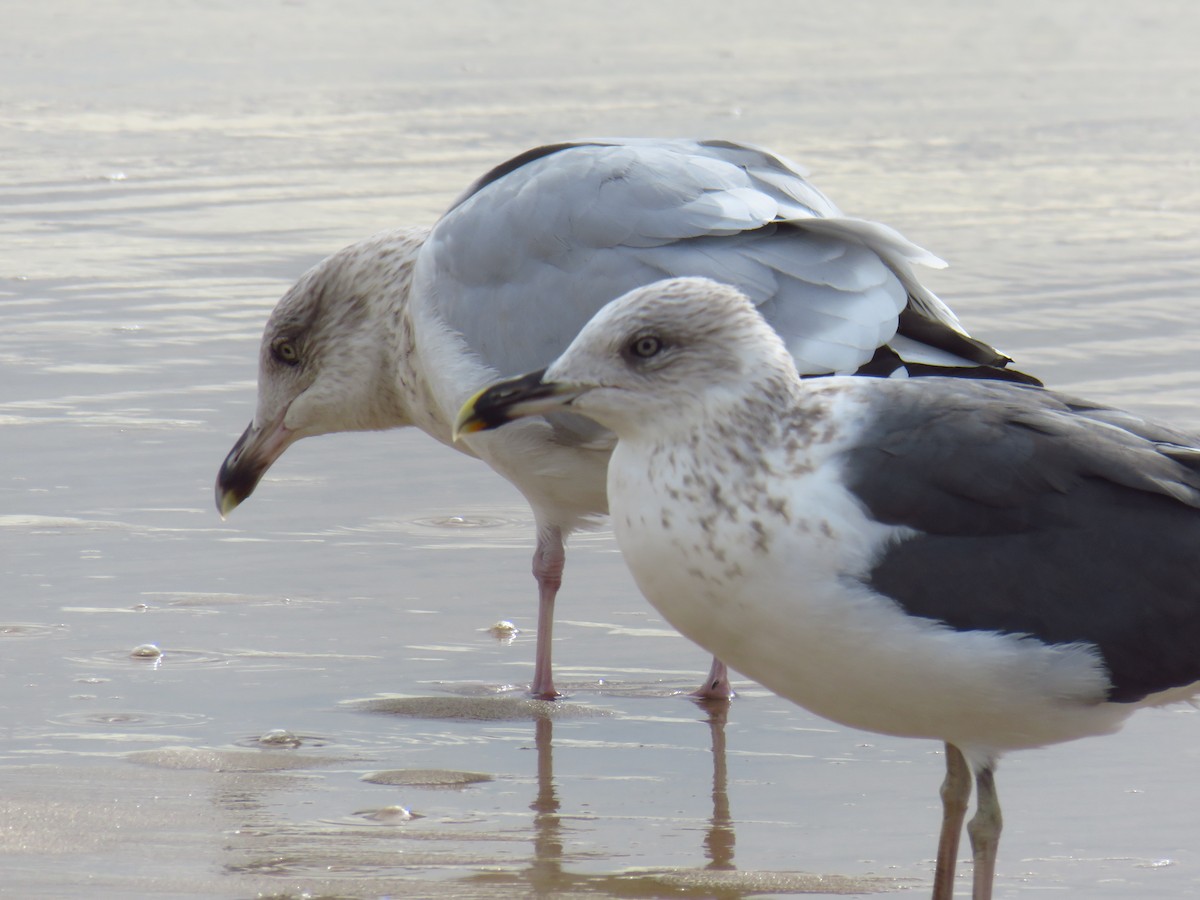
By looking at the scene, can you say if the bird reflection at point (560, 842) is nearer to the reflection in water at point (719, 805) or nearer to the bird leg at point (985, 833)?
the reflection in water at point (719, 805)

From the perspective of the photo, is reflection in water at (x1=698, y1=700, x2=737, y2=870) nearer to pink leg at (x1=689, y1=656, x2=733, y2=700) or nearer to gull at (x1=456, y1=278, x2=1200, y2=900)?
pink leg at (x1=689, y1=656, x2=733, y2=700)

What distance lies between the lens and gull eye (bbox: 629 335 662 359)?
4016mm

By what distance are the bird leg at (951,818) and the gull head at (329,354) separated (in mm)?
2372

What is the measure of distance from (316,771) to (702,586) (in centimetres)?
137

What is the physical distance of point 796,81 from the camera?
13945 mm

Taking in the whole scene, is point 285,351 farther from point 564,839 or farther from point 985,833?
point 985,833

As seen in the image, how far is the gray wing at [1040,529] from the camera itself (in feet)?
12.8

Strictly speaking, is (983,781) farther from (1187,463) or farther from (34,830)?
(34,830)

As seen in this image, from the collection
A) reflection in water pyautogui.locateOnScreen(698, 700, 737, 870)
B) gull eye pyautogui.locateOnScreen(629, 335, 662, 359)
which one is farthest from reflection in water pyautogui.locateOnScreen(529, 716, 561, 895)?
gull eye pyautogui.locateOnScreen(629, 335, 662, 359)

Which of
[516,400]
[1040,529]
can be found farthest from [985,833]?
[516,400]

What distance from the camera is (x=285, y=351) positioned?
20.3 ft

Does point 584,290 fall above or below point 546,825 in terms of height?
above

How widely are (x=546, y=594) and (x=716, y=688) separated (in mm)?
563

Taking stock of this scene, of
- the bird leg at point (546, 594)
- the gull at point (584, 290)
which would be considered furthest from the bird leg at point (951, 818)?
the bird leg at point (546, 594)
